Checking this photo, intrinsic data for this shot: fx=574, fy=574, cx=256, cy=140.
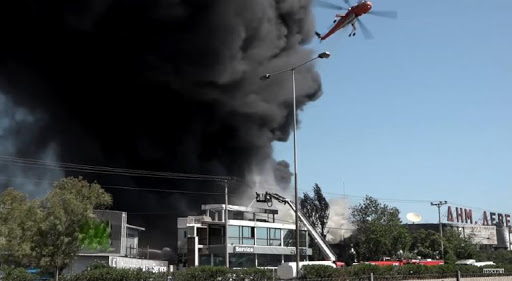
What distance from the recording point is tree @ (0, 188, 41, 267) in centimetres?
2338

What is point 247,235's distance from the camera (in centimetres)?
7650

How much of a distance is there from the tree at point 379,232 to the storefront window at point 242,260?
19.2m

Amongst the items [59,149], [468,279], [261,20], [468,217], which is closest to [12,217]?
[468,279]

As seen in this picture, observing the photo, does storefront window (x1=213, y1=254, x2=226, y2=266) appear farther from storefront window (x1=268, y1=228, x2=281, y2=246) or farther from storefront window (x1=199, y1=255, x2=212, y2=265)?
storefront window (x1=268, y1=228, x2=281, y2=246)

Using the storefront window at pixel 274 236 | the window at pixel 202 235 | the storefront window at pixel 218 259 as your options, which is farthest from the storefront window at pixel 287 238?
the window at pixel 202 235

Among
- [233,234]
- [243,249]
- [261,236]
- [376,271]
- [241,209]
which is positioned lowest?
[376,271]

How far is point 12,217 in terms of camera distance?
83.8 feet

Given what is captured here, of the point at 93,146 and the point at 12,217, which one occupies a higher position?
the point at 93,146

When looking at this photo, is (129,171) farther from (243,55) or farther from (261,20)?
(261,20)

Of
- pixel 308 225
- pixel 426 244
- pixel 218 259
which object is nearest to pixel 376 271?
pixel 218 259

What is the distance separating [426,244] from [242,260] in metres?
33.2

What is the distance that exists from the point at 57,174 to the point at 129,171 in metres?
12.0

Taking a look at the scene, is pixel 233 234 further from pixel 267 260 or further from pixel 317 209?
pixel 317 209

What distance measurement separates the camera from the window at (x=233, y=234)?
7398cm
